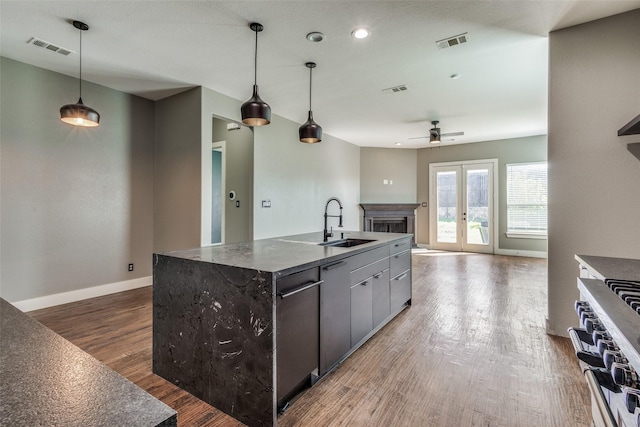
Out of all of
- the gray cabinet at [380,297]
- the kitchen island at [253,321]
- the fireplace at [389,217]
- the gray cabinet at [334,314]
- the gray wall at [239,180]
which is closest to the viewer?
the kitchen island at [253,321]

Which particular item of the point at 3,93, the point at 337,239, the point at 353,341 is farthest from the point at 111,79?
the point at 353,341

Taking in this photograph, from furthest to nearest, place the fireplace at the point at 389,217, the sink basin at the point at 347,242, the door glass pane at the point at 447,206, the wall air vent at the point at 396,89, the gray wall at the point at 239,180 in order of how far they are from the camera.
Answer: the fireplace at the point at 389,217 → the door glass pane at the point at 447,206 → the gray wall at the point at 239,180 → the wall air vent at the point at 396,89 → the sink basin at the point at 347,242

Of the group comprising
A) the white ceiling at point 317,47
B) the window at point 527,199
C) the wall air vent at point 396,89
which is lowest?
the window at point 527,199

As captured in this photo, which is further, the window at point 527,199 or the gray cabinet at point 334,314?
the window at point 527,199

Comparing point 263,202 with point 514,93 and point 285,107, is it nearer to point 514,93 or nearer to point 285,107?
point 285,107

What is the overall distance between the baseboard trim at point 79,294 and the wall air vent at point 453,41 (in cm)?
491

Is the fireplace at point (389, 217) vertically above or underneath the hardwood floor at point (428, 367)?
above

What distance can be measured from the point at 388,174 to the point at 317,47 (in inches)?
228

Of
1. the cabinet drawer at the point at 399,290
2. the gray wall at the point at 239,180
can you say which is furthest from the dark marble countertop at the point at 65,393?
the gray wall at the point at 239,180

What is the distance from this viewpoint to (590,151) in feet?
8.64

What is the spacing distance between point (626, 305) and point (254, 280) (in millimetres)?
1494

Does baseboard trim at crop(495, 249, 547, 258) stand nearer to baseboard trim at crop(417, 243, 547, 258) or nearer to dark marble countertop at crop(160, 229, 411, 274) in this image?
baseboard trim at crop(417, 243, 547, 258)

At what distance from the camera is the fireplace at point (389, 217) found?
8.24m

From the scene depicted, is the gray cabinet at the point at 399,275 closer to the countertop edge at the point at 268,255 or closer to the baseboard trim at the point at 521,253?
the countertop edge at the point at 268,255
